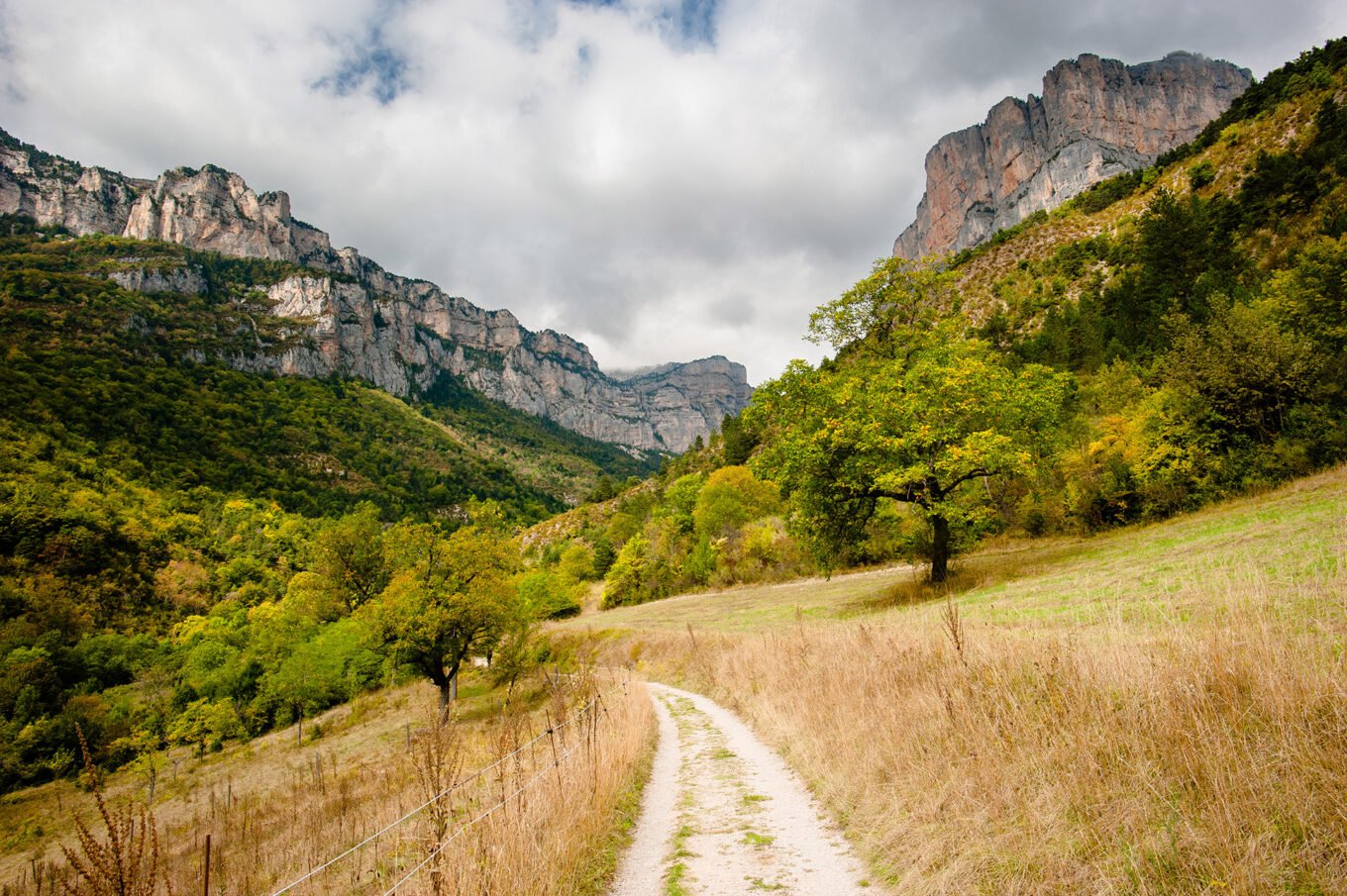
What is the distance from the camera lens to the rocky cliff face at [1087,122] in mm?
153250

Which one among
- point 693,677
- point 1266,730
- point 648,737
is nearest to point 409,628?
point 693,677

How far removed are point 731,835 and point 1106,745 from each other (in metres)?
3.90

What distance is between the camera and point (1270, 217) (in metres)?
44.2

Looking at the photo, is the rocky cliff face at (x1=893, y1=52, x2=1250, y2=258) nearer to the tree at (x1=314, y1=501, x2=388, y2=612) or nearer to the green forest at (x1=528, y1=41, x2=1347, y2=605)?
the green forest at (x1=528, y1=41, x2=1347, y2=605)

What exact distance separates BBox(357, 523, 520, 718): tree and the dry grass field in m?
24.3

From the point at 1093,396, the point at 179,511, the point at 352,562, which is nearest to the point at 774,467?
the point at 1093,396

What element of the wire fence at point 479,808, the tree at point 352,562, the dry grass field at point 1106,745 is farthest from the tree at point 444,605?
the tree at point 352,562

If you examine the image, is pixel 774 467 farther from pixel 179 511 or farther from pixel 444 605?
pixel 179 511

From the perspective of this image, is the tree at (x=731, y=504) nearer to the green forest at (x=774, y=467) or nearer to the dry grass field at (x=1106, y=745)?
the green forest at (x=774, y=467)

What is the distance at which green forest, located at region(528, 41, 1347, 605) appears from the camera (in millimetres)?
18281

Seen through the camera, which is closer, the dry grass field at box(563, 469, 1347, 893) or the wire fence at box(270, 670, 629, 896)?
the dry grass field at box(563, 469, 1347, 893)

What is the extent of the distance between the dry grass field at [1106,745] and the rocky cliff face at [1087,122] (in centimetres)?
17045

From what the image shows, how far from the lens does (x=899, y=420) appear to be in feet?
60.1

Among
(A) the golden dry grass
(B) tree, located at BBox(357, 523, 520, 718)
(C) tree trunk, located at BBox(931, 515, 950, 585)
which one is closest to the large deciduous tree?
(C) tree trunk, located at BBox(931, 515, 950, 585)
